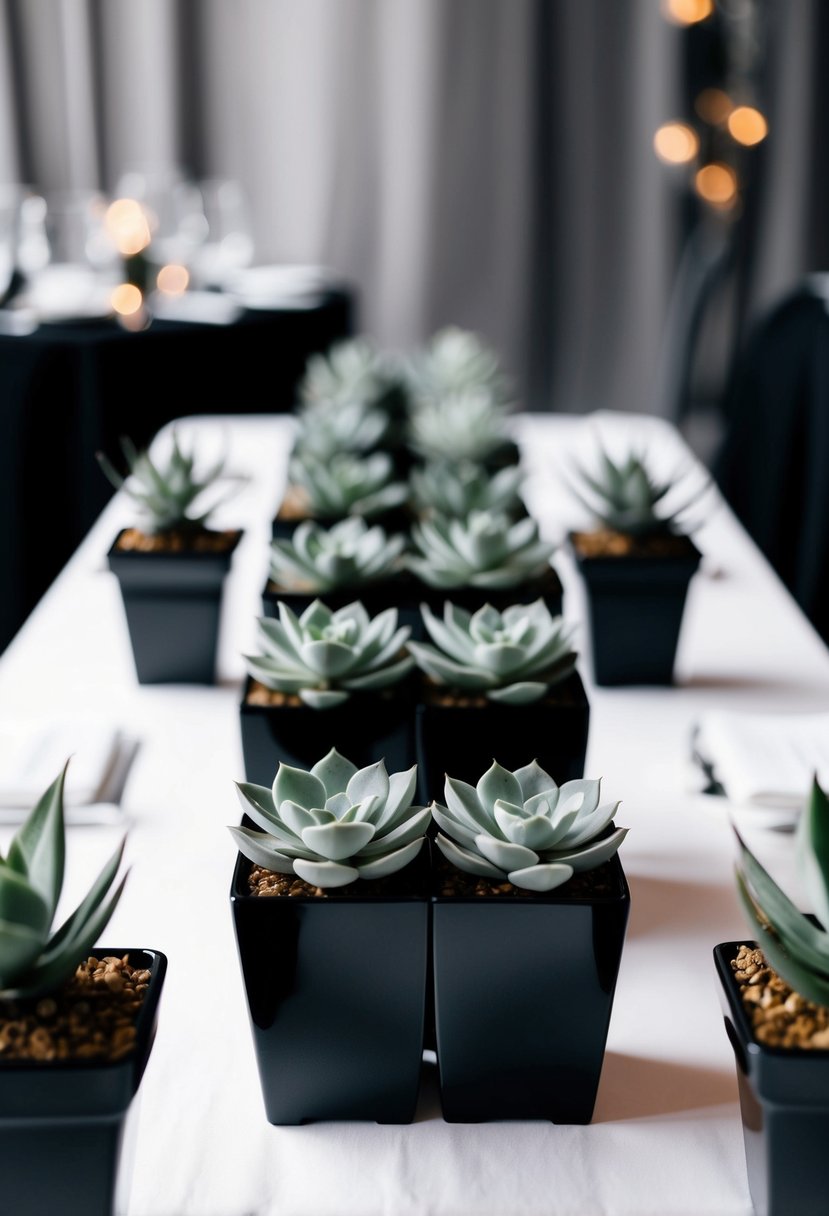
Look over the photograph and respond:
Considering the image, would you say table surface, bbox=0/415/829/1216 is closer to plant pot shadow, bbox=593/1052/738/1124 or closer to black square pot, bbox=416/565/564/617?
plant pot shadow, bbox=593/1052/738/1124

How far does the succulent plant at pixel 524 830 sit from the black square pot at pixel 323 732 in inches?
8.7

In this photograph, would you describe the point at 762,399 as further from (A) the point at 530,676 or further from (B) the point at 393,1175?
(B) the point at 393,1175

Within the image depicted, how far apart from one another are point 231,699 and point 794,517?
1.25 metres

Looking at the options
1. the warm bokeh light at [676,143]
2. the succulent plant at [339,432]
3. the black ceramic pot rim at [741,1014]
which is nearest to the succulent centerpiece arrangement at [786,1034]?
the black ceramic pot rim at [741,1014]

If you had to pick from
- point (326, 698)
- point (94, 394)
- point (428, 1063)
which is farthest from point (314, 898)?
point (94, 394)

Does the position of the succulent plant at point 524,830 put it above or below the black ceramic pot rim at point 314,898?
above

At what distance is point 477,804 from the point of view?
2.14 ft

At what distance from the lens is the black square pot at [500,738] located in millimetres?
853

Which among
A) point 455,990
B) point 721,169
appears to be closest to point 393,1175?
point 455,990

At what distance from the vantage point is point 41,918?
552 mm

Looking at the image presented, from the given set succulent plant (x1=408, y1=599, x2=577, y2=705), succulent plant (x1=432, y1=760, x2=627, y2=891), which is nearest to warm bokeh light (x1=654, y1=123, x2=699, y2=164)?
succulent plant (x1=408, y1=599, x2=577, y2=705)

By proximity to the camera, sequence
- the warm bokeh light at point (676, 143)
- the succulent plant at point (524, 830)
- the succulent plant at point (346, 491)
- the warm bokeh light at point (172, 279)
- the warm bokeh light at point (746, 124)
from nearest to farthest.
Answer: the succulent plant at point (524, 830) < the succulent plant at point (346, 491) < the warm bokeh light at point (172, 279) < the warm bokeh light at point (746, 124) < the warm bokeh light at point (676, 143)

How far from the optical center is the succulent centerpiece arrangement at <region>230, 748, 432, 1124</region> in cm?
60

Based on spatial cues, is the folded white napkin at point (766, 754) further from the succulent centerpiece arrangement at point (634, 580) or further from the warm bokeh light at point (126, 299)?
the warm bokeh light at point (126, 299)
